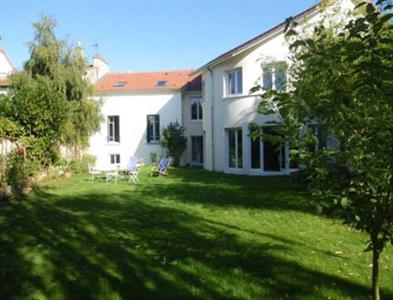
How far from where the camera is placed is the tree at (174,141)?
3131 cm

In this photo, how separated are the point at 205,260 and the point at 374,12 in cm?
485

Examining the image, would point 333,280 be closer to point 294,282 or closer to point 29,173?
point 294,282

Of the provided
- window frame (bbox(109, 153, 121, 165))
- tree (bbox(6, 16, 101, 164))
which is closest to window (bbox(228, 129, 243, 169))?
tree (bbox(6, 16, 101, 164))

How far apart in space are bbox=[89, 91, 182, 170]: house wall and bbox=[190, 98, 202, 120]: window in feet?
3.48

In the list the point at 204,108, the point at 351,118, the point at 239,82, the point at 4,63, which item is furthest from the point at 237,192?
the point at 4,63

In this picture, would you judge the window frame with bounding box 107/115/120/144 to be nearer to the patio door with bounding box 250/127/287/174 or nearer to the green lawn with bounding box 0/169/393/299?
the patio door with bounding box 250/127/287/174

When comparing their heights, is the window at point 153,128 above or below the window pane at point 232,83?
below

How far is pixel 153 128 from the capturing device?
1325 inches

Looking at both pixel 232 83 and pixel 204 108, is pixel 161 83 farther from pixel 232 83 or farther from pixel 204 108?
pixel 232 83

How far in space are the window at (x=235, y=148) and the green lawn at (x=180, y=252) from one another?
33.8 feet

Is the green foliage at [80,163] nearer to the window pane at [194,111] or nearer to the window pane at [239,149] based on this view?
the window pane at [239,149]

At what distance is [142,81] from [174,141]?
7.81 m

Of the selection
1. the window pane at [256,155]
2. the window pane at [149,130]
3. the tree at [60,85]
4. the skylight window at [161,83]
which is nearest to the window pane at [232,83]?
the window pane at [256,155]

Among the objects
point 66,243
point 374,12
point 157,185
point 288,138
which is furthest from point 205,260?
point 157,185
